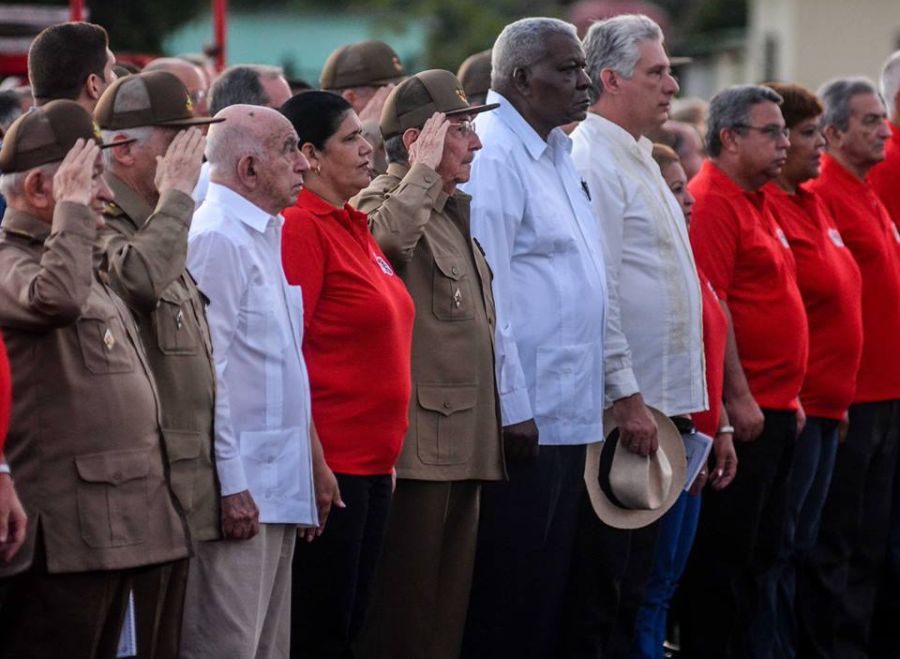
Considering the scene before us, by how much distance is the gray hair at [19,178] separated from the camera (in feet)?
14.8

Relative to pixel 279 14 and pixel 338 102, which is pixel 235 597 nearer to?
pixel 338 102

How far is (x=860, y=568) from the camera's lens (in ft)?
26.0

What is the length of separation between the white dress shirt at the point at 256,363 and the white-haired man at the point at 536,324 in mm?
933

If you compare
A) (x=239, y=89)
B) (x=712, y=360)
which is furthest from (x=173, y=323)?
(x=712, y=360)

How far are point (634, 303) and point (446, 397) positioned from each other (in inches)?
38.7

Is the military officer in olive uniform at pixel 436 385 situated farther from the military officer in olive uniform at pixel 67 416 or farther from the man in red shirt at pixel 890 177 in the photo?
the man in red shirt at pixel 890 177

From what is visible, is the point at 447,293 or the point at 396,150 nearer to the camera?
the point at 447,293

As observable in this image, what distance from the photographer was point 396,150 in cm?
589

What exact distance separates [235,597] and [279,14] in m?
33.8

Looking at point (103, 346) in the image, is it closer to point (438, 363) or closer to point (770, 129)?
point (438, 363)

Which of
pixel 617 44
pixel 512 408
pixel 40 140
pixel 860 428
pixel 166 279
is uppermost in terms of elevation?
pixel 617 44

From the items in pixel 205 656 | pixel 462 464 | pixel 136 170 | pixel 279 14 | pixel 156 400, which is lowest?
pixel 279 14

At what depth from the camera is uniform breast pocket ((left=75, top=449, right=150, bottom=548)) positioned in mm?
4379

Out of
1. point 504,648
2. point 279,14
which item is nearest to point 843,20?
point 279,14
